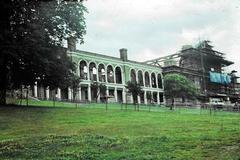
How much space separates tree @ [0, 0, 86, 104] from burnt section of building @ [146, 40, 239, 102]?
230 feet

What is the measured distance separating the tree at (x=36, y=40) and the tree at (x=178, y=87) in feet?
184

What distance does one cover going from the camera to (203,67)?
122 metres

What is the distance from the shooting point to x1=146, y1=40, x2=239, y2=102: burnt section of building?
380 feet

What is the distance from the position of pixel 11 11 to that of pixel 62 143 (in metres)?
20.2

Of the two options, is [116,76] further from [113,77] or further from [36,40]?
[36,40]

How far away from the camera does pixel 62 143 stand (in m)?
17.5

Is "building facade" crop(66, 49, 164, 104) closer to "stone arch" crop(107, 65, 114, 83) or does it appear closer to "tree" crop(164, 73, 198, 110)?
"stone arch" crop(107, 65, 114, 83)

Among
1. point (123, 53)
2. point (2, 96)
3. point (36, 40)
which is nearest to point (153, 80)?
point (123, 53)

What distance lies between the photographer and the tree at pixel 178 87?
9906 centimetres

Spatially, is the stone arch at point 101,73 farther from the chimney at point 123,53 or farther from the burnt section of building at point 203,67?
the burnt section of building at point 203,67

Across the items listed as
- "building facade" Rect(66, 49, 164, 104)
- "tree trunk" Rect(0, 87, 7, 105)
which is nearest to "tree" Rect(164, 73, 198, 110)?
"building facade" Rect(66, 49, 164, 104)

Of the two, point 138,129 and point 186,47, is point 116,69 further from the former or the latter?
point 138,129

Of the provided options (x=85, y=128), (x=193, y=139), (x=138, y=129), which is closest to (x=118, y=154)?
(x=193, y=139)

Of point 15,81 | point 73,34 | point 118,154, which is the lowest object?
point 118,154
